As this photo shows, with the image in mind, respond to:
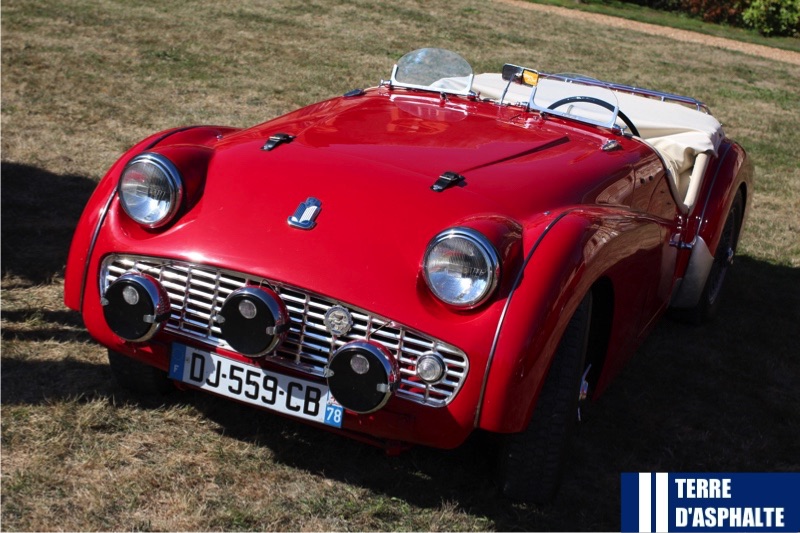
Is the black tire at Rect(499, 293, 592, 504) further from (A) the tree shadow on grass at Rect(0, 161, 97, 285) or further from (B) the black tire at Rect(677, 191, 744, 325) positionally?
(A) the tree shadow on grass at Rect(0, 161, 97, 285)

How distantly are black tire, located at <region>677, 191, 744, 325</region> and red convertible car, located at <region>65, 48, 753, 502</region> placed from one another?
4.45 ft

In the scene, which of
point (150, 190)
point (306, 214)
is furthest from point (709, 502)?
point (150, 190)

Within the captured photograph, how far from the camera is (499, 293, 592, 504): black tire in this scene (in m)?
3.00

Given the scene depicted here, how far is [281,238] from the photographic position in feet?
9.78

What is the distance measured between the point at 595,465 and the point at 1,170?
4452 millimetres

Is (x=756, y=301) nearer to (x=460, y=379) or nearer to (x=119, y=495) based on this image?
(x=460, y=379)

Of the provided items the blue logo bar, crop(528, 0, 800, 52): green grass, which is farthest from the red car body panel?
crop(528, 0, 800, 52): green grass

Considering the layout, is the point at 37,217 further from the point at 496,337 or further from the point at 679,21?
the point at 679,21

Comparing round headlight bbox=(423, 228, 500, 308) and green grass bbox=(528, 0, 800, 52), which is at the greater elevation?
round headlight bbox=(423, 228, 500, 308)

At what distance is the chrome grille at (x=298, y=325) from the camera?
2.79 m

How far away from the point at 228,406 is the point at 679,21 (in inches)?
613

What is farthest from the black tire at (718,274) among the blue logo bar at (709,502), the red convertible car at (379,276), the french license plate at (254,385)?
the french license plate at (254,385)

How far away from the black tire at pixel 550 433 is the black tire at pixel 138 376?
52.0 inches

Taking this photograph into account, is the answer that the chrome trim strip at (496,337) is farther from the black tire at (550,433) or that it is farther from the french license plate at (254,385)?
the french license plate at (254,385)
